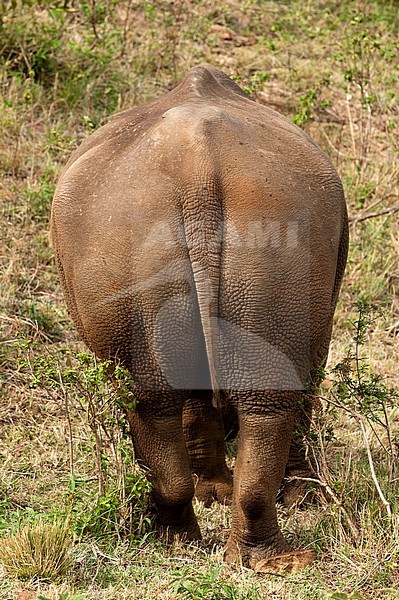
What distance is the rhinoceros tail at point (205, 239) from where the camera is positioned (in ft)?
11.7

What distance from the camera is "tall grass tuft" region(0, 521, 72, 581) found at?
367 centimetres

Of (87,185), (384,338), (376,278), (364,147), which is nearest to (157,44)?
(364,147)

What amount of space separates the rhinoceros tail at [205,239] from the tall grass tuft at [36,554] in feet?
3.51

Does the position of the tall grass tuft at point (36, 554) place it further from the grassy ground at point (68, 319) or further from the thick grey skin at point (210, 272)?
the thick grey skin at point (210, 272)

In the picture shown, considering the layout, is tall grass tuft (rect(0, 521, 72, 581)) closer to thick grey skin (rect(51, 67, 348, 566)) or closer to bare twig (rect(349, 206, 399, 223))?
thick grey skin (rect(51, 67, 348, 566))

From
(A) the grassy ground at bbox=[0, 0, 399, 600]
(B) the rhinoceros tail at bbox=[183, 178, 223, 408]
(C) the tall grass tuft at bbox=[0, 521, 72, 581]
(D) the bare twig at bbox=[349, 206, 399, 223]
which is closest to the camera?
(B) the rhinoceros tail at bbox=[183, 178, 223, 408]

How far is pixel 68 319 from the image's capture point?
22.0 ft

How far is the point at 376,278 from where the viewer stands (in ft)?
24.5

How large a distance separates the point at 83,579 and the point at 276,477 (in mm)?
868

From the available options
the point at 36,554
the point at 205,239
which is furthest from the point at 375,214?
the point at 36,554

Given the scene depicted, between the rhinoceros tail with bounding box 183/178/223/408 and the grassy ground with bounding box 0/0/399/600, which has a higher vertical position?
the rhinoceros tail with bounding box 183/178/223/408

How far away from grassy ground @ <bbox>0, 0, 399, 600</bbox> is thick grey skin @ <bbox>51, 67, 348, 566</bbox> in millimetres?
289

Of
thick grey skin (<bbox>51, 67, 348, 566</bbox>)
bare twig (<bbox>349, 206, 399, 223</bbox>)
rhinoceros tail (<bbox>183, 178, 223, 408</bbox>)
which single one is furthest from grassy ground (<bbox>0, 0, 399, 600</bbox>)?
rhinoceros tail (<bbox>183, 178, 223, 408</bbox>)

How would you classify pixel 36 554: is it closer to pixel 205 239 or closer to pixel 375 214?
pixel 205 239
